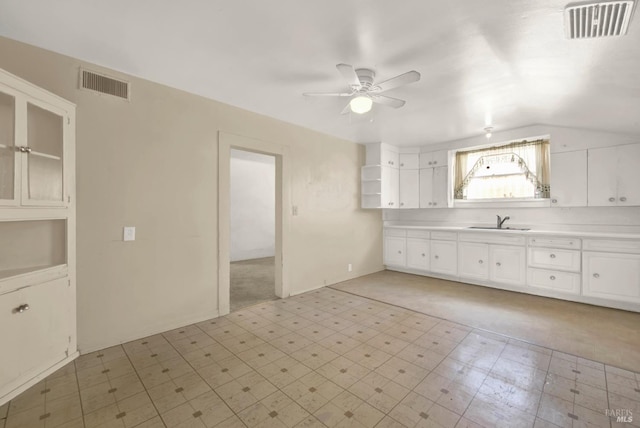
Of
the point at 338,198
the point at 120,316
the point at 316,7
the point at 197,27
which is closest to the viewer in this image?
the point at 316,7

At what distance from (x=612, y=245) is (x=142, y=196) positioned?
18.5 ft

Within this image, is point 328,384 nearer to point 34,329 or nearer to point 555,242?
point 34,329

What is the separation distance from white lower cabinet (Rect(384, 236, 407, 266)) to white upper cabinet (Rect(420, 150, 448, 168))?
5.20 ft

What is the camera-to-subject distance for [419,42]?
2141 mm

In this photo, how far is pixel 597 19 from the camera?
1729 mm

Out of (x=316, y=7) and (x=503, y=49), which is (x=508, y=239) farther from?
(x=316, y=7)

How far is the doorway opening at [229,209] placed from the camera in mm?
3436

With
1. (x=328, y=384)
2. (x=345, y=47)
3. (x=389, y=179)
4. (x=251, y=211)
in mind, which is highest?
(x=345, y=47)

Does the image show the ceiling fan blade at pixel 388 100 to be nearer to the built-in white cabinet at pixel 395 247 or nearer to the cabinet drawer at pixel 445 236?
the cabinet drawer at pixel 445 236

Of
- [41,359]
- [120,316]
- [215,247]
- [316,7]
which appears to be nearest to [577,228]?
[316,7]

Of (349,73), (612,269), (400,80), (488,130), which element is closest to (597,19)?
(400,80)

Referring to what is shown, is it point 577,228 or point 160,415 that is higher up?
point 577,228

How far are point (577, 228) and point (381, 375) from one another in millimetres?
4097

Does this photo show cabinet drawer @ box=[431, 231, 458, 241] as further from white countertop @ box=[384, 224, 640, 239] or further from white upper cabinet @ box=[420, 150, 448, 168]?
white upper cabinet @ box=[420, 150, 448, 168]
